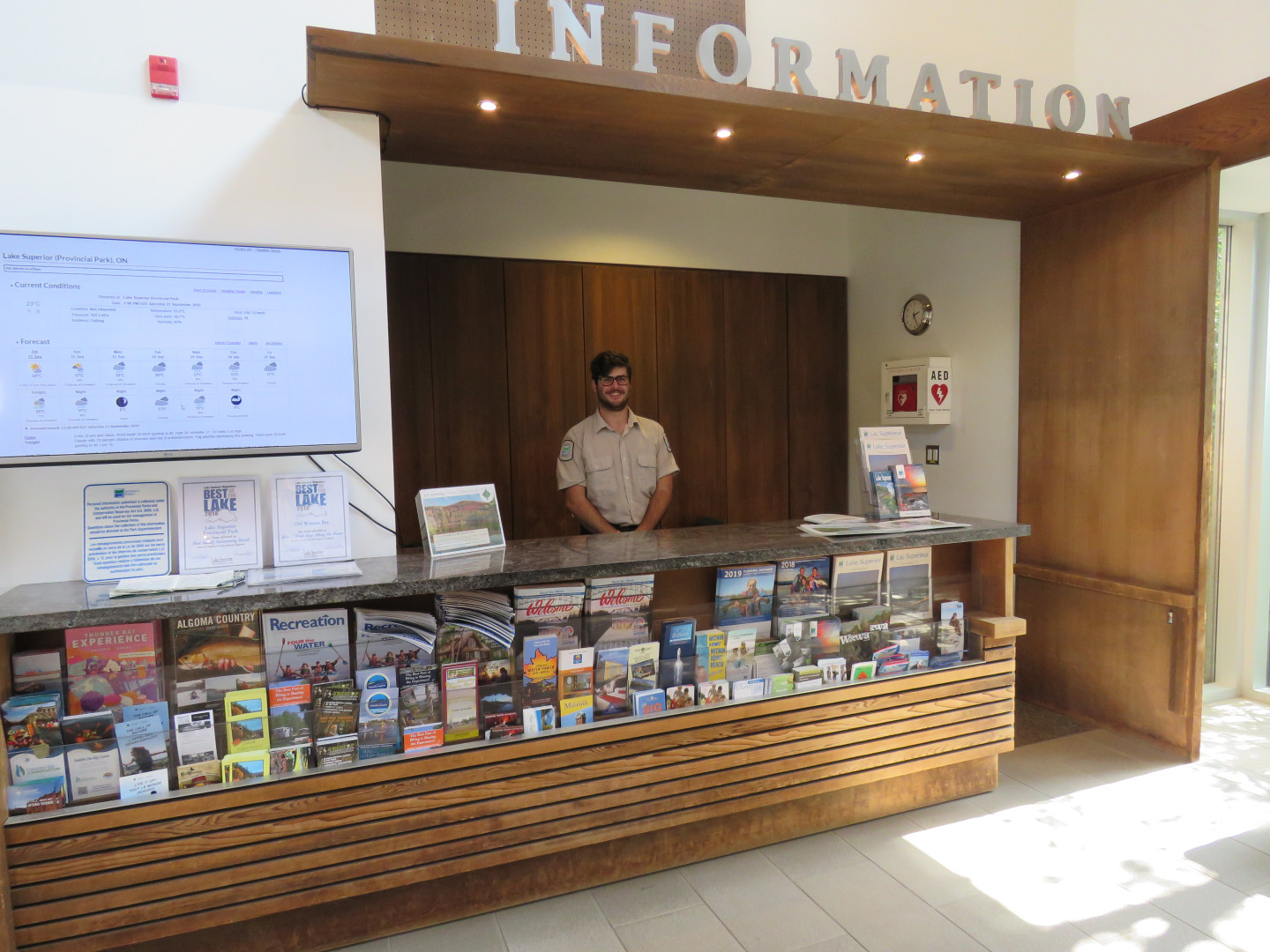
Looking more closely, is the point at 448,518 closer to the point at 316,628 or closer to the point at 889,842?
the point at 316,628

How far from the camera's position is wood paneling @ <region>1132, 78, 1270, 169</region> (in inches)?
114

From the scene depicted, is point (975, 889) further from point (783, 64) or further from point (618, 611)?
point (783, 64)

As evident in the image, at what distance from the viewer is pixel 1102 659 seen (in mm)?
3615

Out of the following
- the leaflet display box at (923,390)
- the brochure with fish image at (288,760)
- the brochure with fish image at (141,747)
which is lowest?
the brochure with fish image at (288,760)

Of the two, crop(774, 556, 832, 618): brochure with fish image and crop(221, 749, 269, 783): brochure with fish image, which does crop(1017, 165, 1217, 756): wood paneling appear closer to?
crop(774, 556, 832, 618): brochure with fish image

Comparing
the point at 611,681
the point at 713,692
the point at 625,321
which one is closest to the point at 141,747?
the point at 611,681

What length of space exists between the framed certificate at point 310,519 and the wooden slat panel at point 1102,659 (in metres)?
3.29

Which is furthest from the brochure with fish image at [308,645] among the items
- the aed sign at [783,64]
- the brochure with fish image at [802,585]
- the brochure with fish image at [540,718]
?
the aed sign at [783,64]

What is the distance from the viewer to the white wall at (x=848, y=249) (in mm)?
4168

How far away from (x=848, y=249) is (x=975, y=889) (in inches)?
166

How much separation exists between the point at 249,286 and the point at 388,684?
1.14 meters

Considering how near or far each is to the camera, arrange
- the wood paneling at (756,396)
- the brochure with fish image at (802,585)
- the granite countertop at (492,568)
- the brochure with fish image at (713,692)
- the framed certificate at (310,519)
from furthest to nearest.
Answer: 1. the wood paneling at (756,396)
2. the brochure with fish image at (802,585)
3. the brochure with fish image at (713,692)
4. the framed certificate at (310,519)
5. the granite countertop at (492,568)

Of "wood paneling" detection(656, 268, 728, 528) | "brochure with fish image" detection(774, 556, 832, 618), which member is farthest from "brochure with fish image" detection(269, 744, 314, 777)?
"wood paneling" detection(656, 268, 728, 528)

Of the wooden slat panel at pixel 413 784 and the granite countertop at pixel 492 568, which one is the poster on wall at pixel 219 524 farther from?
the wooden slat panel at pixel 413 784
